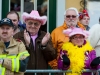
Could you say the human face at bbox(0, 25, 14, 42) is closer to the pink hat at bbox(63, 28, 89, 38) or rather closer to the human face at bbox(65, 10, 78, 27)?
the pink hat at bbox(63, 28, 89, 38)

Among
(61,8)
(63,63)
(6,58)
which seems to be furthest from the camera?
(61,8)

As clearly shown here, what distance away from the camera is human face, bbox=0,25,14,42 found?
434 cm

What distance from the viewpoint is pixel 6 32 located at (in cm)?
433

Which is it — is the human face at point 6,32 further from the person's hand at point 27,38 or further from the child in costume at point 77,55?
the child in costume at point 77,55

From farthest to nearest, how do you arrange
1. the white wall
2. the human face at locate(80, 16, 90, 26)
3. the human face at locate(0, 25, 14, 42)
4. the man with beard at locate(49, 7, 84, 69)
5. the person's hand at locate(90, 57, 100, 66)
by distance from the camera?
the white wall, the human face at locate(80, 16, 90, 26), the man with beard at locate(49, 7, 84, 69), the person's hand at locate(90, 57, 100, 66), the human face at locate(0, 25, 14, 42)

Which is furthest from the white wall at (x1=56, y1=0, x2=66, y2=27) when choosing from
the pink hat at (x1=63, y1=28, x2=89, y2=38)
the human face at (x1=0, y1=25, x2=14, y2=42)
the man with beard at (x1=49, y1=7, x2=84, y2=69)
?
the human face at (x1=0, y1=25, x2=14, y2=42)

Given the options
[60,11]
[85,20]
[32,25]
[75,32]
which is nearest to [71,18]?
[75,32]

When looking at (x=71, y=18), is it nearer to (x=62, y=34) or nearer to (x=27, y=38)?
(x=62, y=34)

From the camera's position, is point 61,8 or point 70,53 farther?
point 61,8

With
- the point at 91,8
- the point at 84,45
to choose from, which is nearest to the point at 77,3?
the point at 91,8

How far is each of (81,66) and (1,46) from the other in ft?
4.01

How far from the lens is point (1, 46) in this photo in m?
4.33

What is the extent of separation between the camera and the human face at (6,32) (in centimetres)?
→ 434

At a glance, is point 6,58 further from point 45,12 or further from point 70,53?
point 45,12
